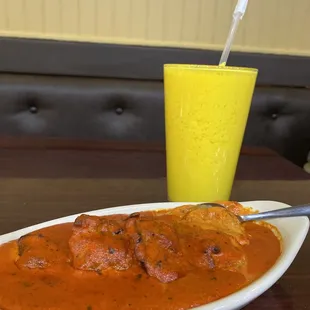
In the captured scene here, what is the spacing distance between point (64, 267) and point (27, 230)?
11 centimetres

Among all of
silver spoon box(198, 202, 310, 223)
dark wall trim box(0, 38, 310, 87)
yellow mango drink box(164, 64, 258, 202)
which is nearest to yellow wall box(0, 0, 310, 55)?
dark wall trim box(0, 38, 310, 87)

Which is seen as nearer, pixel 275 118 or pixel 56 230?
pixel 56 230

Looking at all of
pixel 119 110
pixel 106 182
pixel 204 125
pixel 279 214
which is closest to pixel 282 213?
pixel 279 214

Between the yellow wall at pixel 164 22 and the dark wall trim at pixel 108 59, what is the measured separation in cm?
4

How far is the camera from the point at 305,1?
6.32 feet

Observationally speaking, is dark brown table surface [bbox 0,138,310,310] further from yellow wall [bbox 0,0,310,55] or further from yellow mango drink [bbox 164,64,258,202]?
yellow wall [bbox 0,0,310,55]

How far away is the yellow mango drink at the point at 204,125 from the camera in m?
0.75

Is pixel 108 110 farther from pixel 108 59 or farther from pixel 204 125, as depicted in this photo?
pixel 204 125

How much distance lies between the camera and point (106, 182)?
929mm

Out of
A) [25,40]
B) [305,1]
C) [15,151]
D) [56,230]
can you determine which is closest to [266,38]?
[305,1]

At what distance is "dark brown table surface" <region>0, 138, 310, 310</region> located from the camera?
1.98 ft

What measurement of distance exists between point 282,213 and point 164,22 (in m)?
1.39

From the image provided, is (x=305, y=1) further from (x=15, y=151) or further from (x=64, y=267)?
(x=64, y=267)

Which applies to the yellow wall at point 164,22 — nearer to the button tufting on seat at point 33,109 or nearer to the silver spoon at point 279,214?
the button tufting on seat at point 33,109
